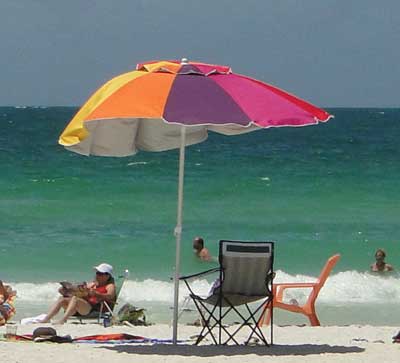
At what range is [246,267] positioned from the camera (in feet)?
23.9

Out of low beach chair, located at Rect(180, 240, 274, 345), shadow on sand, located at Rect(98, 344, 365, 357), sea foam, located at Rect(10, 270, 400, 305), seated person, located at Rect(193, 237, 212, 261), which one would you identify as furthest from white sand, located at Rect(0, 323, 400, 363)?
seated person, located at Rect(193, 237, 212, 261)

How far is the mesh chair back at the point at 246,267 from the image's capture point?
7238 millimetres

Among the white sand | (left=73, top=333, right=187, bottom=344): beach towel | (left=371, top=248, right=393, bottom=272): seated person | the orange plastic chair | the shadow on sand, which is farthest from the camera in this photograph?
(left=371, top=248, right=393, bottom=272): seated person

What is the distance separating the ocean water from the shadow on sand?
3435mm

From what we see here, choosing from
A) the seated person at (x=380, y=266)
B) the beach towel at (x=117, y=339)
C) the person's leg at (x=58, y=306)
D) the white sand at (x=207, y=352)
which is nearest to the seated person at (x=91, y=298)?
the person's leg at (x=58, y=306)

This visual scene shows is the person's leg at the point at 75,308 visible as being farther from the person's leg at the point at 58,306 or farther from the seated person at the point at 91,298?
the person's leg at the point at 58,306

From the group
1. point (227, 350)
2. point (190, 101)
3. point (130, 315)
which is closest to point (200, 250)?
point (130, 315)

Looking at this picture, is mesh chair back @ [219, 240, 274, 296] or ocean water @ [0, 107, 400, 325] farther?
ocean water @ [0, 107, 400, 325]

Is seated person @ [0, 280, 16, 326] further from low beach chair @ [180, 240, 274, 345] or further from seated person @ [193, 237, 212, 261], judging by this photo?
seated person @ [193, 237, 212, 261]

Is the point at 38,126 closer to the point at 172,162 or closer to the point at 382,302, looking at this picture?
the point at 172,162

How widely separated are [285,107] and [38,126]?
56.4 meters

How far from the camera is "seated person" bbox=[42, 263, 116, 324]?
9.53 meters

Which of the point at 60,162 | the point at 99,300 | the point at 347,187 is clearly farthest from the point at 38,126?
the point at 99,300

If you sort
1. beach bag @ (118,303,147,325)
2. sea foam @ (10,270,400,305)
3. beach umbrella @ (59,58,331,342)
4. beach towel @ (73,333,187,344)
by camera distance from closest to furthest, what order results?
beach umbrella @ (59,58,331,342) < beach towel @ (73,333,187,344) < beach bag @ (118,303,147,325) < sea foam @ (10,270,400,305)
